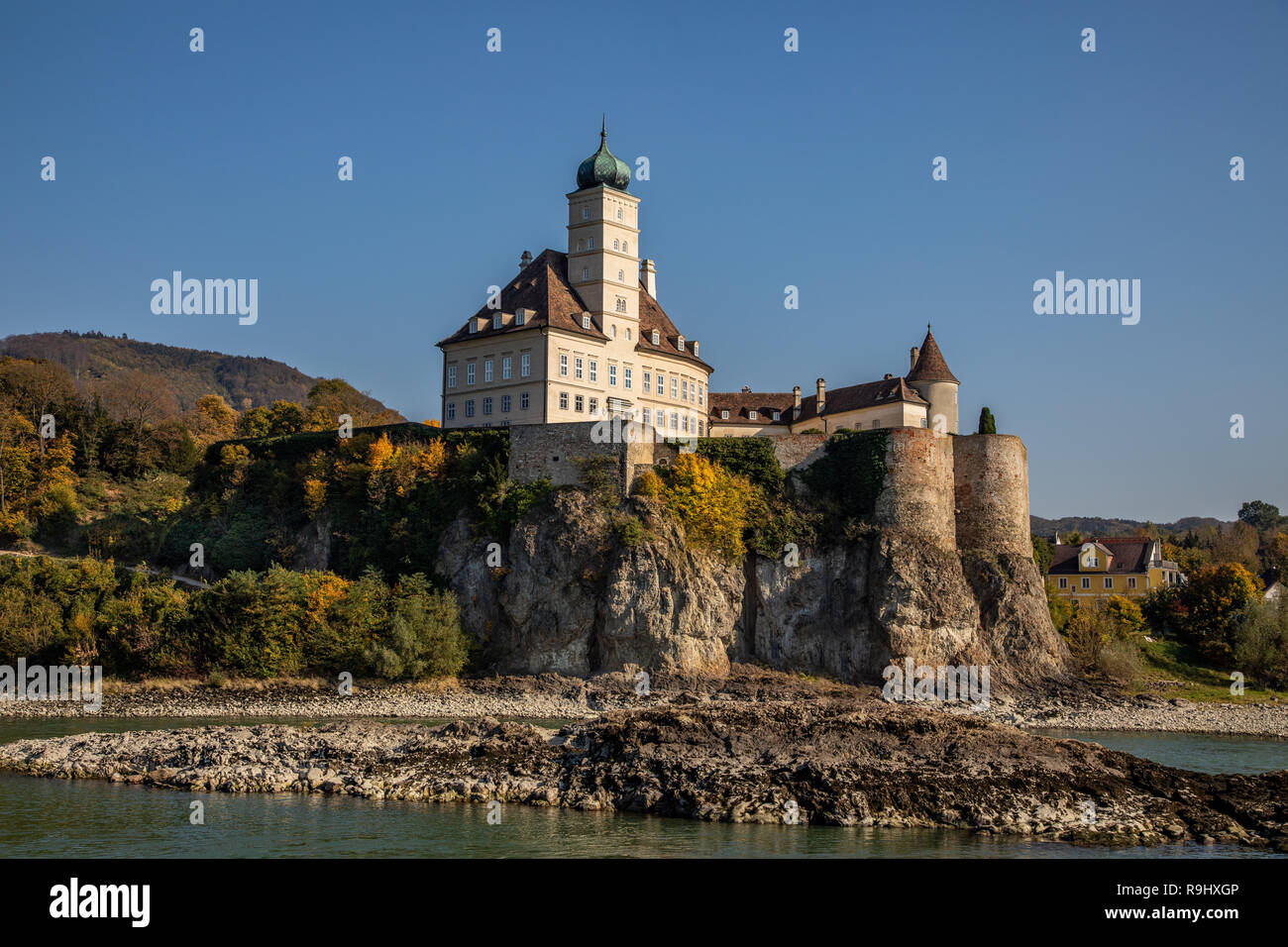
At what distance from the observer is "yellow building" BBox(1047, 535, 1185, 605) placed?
6850 centimetres

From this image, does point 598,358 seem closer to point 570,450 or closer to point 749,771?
point 570,450

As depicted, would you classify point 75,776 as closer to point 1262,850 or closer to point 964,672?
point 1262,850

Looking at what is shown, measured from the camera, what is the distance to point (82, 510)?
5438cm

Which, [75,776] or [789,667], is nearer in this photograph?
[75,776]

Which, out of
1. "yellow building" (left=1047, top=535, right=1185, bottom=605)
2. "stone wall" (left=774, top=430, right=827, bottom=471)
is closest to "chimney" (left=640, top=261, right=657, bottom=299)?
"stone wall" (left=774, top=430, right=827, bottom=471)

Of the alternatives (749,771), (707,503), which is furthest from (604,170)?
(749,771)

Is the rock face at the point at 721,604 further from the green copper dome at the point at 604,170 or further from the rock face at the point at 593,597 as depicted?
the green copper dome at the point at 604,170

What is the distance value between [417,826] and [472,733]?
6.85 m

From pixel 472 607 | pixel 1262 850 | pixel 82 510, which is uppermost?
pixel 82 510

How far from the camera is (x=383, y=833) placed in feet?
69.6

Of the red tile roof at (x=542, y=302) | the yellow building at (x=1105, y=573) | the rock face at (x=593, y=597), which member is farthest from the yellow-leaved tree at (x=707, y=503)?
the yellow building at (x=1105, y=573)

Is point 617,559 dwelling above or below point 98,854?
above
